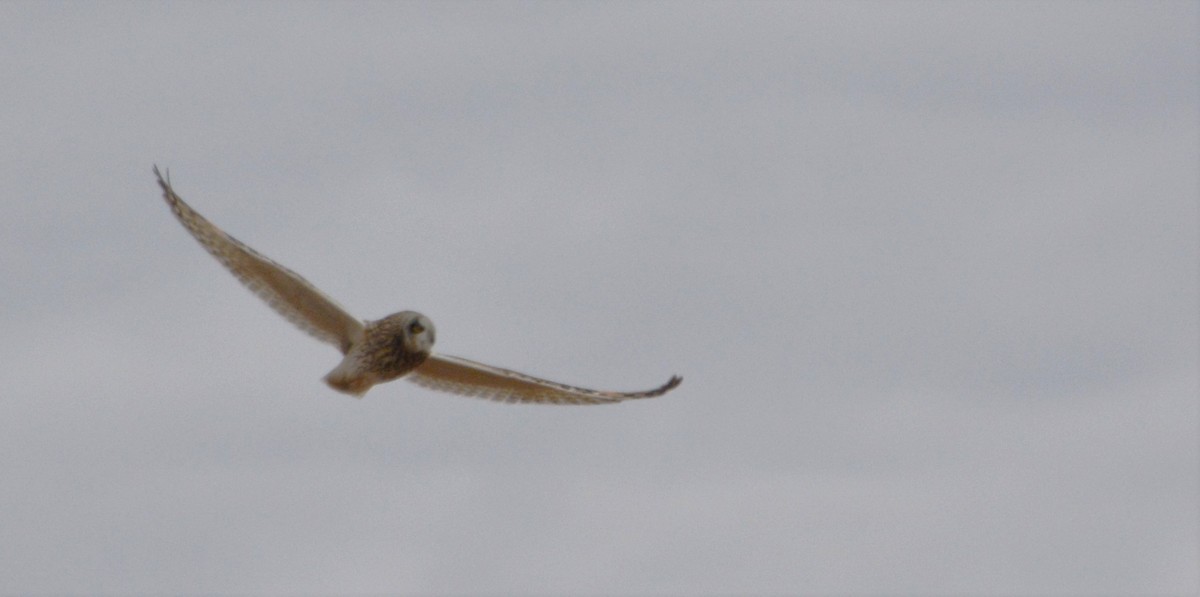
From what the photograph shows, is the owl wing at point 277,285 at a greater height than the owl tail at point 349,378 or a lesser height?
greater

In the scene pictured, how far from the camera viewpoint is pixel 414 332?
140 ft

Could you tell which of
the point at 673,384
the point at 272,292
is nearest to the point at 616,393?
the point at 673,384

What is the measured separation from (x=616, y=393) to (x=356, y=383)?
264 centimetres

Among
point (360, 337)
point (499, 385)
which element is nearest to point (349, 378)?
point (360, 337)

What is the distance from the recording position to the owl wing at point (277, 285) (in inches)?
1656

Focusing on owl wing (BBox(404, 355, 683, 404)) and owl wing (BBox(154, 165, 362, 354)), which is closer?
owl wing (BBox(154, 165, 362, 354))

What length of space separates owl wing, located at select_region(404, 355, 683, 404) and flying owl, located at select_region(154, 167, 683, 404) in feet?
0.03

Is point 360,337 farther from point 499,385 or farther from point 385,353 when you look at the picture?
point 499,385

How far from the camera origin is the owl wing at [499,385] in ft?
142

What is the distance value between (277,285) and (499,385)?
2570 mm

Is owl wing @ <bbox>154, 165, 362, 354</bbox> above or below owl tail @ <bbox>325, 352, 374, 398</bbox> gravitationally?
above

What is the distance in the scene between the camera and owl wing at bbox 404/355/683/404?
43.2m

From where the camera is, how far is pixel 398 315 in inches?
1686

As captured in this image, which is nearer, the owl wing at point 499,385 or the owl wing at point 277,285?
the owl wing at point 277,285
